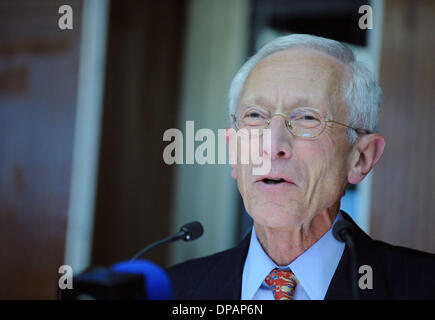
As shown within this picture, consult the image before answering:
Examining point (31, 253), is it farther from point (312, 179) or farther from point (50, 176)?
point (312, 179)

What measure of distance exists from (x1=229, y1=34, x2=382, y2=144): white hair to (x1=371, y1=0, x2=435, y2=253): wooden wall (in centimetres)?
80

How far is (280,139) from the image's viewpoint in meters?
1.29

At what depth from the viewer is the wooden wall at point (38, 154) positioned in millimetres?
2877

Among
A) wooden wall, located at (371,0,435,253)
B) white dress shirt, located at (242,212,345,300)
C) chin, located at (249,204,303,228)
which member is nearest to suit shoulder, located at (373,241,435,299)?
white dress shirt, located at (242,212,345,300)

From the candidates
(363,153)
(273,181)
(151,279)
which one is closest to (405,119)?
(363,153)

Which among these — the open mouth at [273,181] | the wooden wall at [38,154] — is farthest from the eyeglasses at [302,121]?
the wooden wall at [38,154]

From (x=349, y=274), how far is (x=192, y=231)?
15.4 inches

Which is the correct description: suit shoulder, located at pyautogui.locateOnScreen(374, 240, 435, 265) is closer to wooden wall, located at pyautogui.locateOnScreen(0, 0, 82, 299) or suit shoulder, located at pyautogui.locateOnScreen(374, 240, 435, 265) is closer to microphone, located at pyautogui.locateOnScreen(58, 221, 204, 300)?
microphone, located at pyautogui.locateOnScreen(58, 221, 204, 300)

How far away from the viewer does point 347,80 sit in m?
1.34

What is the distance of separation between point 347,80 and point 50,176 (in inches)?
79.0

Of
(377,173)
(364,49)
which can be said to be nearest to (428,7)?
(364,49)

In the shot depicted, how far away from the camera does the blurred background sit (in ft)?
7.46

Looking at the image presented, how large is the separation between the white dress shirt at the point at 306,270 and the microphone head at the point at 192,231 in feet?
0.56

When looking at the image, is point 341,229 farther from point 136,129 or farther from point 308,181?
point 136,129
